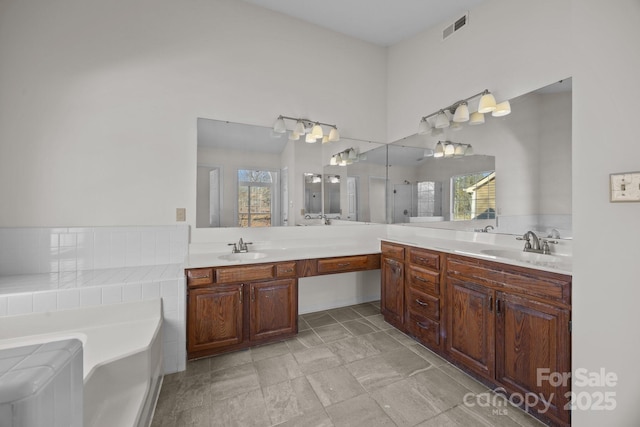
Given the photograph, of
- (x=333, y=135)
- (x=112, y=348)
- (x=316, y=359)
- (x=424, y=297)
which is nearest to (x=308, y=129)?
(x=333, y=135)

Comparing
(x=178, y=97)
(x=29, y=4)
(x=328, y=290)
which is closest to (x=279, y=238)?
(x=328, y=290)

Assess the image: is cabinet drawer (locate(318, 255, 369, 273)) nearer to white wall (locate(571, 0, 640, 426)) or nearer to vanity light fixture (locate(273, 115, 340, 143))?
vanity light fixture (locate(273, 115, 340, 143))

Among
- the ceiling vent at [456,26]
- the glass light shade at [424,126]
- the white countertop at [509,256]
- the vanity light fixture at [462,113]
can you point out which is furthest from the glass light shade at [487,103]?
the white countertop at [509,256]

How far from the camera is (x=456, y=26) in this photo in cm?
273

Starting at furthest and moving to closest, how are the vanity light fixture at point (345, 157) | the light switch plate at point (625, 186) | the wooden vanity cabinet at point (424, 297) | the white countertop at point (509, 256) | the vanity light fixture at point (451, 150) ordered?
the vanity light fixture at point (345, 157) < the vanity light fixture at point (451, 150) < the wooden vanity cabinet at point (424, 297) < the white countertop at point (509, 256) < the light switch plate at point (625, 186)

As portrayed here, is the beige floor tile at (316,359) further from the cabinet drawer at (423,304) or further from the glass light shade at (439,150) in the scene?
→ the glass light shade at (439,150)

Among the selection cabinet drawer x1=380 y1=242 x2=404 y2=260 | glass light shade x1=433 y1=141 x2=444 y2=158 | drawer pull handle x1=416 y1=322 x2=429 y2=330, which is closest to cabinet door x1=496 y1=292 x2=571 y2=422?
drawer pull handle x1=416 y1=322 x2=429 y2=330

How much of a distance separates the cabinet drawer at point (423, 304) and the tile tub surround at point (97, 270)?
194 centimetres

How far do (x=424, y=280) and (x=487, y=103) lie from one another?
1611 mm

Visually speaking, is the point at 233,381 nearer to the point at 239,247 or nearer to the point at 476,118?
the point at 239,247

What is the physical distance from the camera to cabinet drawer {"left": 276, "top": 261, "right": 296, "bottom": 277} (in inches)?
94.1

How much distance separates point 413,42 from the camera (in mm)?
3205

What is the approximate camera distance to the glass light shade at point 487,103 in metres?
2.27

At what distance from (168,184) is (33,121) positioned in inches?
41.0
